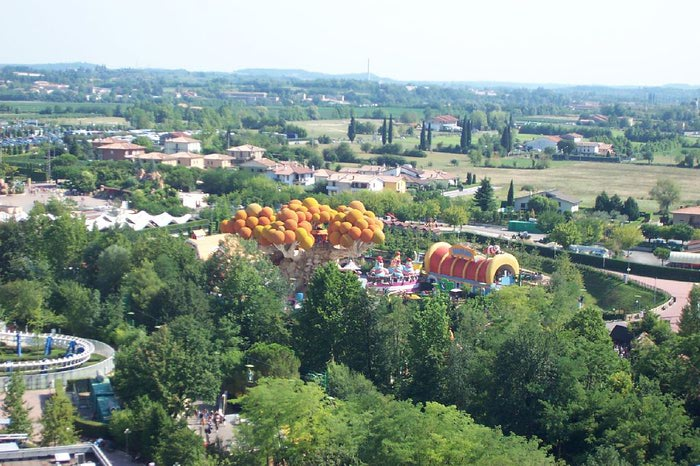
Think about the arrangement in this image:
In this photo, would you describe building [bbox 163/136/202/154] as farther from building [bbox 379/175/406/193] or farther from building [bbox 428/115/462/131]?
building [bbox 428/115/462/131]

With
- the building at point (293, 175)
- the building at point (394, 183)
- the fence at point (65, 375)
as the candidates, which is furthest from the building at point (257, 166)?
the fence at point (65, 375)

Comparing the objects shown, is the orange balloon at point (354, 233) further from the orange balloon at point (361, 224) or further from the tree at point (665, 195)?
the tree at point (665, 195)

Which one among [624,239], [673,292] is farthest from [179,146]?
[673,292]

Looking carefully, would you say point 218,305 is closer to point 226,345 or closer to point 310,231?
point 226,345

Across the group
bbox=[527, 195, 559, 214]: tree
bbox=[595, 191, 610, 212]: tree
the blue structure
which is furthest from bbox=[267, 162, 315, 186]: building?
the blue structure

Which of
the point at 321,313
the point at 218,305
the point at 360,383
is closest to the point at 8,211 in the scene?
the point at 218,305
